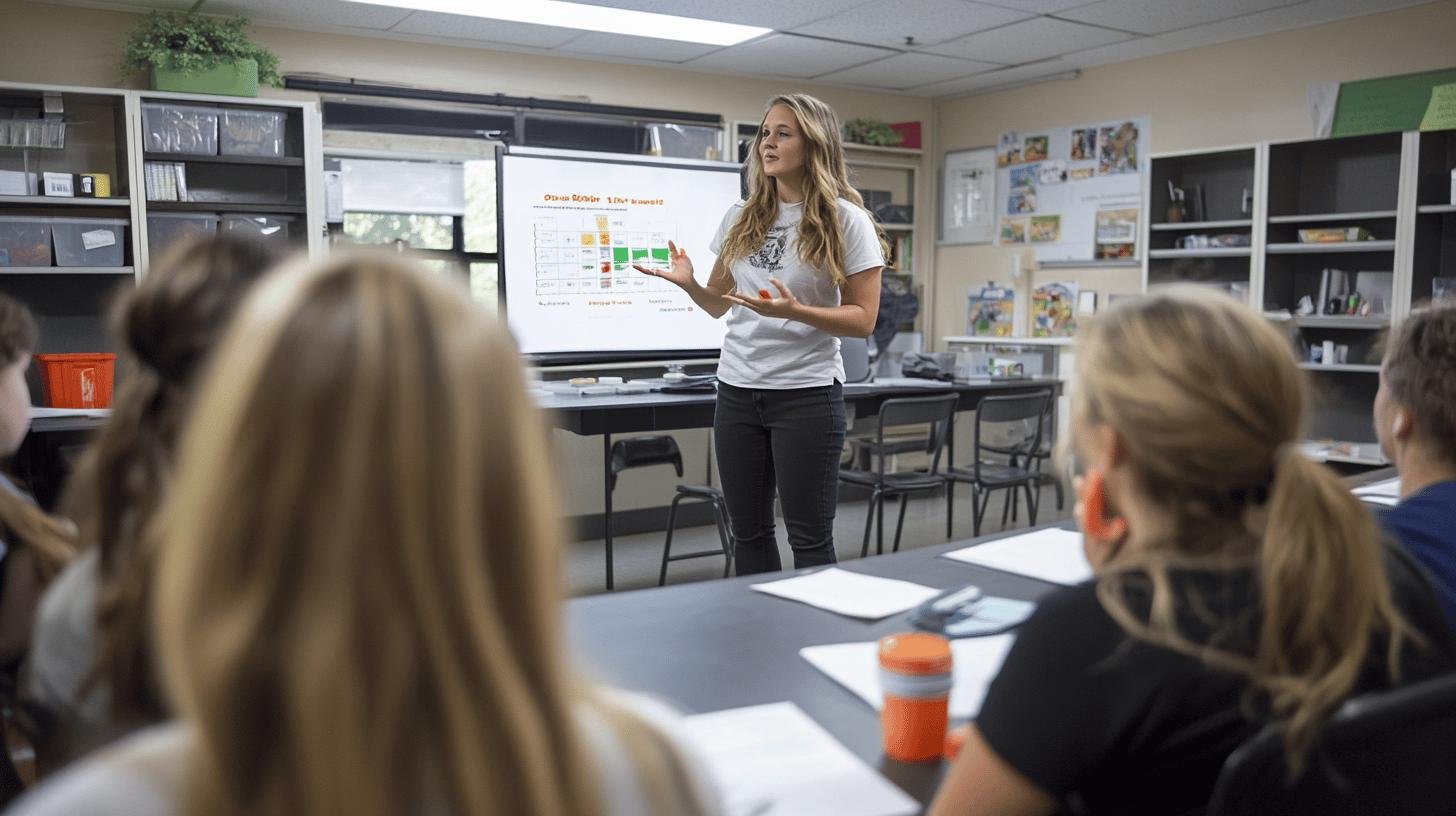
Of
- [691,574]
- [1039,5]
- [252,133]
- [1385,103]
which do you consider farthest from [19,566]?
[1385,103]

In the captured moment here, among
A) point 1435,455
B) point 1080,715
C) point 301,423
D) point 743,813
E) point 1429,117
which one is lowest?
point 743,813

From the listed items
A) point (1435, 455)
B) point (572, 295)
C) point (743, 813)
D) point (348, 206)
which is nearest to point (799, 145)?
point (1435, 455)

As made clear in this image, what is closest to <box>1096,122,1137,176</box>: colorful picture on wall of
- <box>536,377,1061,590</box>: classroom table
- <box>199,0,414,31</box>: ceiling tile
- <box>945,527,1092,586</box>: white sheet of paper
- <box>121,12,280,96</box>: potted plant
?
<box>536,377,1061,590</box>: classroom table

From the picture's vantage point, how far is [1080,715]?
2.64ft

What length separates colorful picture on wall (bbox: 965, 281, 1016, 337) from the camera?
22.5 ft

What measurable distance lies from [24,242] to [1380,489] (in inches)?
192

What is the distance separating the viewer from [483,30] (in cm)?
527

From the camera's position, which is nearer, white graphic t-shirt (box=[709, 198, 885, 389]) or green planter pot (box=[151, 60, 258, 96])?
white graphic t-shirt (box=[709, 198, 885, 389])

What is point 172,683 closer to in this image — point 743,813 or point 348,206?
point 743,813

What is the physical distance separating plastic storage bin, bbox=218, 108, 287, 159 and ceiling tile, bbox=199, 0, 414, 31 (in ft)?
1.58

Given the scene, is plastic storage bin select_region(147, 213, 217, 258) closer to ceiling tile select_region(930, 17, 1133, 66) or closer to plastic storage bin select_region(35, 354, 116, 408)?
plastic storage bin select_region(35, 354, 116, 408)

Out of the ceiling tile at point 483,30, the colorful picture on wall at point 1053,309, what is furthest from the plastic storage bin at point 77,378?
the colorful picture on wall at point 1053,309

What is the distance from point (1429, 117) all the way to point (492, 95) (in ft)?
14.7

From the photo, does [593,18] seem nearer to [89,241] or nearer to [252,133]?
[252,133]
